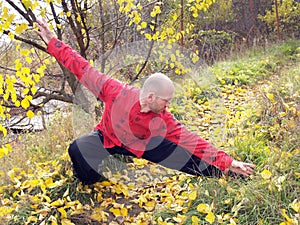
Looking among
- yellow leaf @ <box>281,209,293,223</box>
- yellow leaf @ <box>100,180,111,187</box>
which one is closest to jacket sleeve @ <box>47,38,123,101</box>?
yellow leaf @ <box>100,180,111,187</box>

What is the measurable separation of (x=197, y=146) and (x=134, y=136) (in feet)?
1.58

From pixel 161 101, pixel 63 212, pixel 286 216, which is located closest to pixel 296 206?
pixel 286 216

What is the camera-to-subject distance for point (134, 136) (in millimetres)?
2727

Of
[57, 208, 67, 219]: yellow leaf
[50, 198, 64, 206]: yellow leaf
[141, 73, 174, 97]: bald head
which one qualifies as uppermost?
[141, 73, 174, 97]: bald head

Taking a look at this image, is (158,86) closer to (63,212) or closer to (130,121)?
(130,121)

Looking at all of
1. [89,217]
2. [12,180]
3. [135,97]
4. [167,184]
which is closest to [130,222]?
[89,217]

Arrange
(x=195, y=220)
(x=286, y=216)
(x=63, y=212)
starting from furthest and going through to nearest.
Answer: (x=63, y=212), (x=195, y=220), (x=286, y=216)

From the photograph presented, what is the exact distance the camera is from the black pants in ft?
8.80

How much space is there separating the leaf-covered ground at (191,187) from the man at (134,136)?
5.5 inches

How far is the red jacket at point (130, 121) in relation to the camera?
103 inches

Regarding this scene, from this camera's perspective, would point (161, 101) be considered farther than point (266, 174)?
Yes

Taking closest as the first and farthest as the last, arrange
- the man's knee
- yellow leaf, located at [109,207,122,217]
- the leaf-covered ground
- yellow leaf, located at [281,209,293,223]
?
1. yellow leaf, located at [281,209,293,223]
2. the leaf-covered ground
3. yellow leaf, located at [109,207,122,217]
4. the man's knee

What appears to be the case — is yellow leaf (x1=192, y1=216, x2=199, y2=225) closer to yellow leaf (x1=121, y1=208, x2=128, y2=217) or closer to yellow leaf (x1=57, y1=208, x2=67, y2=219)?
yellow leaf (x1=121, y1=208, x2=128, y2=217)

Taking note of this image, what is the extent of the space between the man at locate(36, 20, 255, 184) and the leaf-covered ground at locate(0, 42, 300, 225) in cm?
14
